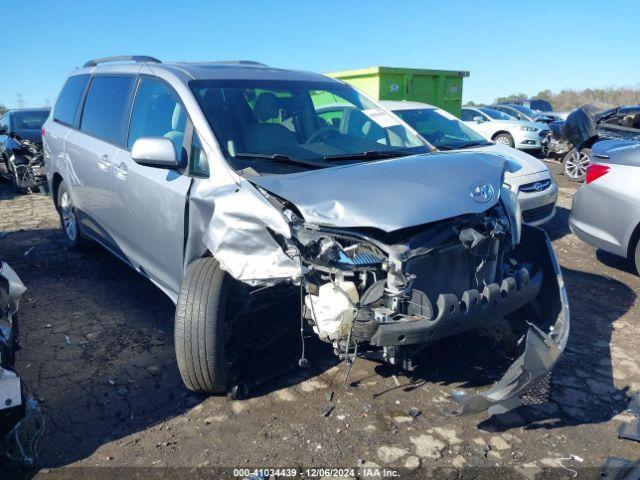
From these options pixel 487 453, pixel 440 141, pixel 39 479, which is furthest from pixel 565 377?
pixel 440 141

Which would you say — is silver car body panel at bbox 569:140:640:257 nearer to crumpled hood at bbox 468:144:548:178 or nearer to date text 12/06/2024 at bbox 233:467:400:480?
crumpled hood at bbox 468:144:548:178

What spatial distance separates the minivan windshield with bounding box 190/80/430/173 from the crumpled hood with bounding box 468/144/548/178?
265cm

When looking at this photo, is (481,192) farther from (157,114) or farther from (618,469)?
(157,114)

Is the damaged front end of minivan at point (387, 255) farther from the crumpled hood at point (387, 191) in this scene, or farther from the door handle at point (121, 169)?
the door handle at point (121, 169)

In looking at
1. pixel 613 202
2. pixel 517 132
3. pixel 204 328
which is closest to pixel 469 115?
pixel 517 132

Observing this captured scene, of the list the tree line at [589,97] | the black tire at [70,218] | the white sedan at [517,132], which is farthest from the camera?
the tree line at [589,97]

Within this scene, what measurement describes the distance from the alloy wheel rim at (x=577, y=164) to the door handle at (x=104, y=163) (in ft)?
30.7

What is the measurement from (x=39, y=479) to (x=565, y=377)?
3095mm

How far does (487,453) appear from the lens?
2.72 metres

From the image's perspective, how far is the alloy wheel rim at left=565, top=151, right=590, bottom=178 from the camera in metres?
10.5

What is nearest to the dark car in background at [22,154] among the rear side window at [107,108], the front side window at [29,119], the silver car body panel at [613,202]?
the front side window at [29,119]

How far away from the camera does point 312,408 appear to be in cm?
311

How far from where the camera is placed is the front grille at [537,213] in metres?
6.07

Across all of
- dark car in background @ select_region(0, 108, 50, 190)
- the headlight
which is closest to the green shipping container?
dark car in background @ select_region(0, 108, 50, 190)
